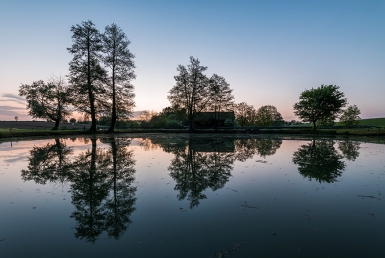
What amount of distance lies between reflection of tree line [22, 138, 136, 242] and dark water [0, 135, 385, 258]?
3 centimetres

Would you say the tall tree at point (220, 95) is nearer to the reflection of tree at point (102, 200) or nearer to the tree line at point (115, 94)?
the tree line at point (115, 94)

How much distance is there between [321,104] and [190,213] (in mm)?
50106

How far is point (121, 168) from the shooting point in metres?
8.41

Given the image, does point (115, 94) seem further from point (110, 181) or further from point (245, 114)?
point (245, 114)

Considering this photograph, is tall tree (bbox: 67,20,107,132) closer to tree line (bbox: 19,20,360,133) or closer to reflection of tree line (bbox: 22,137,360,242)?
tree line (bbox: 19,20,360,133)

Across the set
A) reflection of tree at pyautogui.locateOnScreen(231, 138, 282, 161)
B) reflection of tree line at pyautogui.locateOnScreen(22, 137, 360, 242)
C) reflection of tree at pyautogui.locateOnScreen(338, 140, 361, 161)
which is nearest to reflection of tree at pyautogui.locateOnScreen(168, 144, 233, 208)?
reflection of tree line at pyautogui.locateOnScreen(22, 137, 360, 242)

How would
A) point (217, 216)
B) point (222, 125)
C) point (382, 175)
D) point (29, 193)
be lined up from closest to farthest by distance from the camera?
point (217, 216)
point (29, 193)
point (382, 175)
point (222, 125)

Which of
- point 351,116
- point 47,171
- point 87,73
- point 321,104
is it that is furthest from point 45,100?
point 351,116

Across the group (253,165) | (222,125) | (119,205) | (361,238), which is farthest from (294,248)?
(222,125)

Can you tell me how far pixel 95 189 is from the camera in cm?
577

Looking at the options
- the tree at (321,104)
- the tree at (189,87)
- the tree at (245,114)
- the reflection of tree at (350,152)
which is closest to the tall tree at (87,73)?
the tree at (189,87)

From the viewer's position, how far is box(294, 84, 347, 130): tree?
44.0m

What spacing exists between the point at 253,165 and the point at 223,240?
655 cm

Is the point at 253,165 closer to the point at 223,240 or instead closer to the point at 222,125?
the point at 223,240
